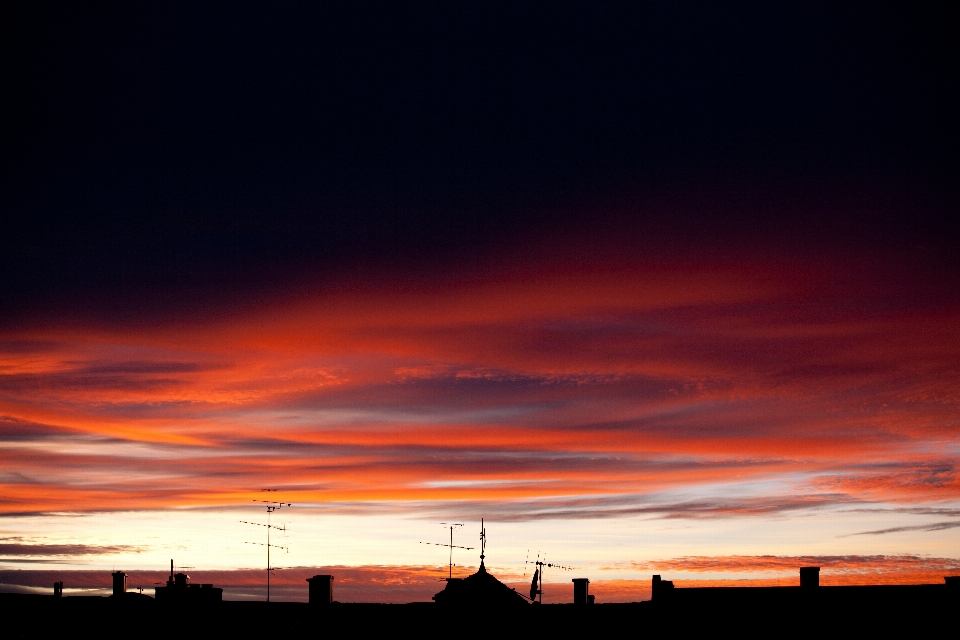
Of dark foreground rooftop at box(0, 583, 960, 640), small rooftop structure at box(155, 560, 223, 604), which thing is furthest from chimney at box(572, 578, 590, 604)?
small rooftop structure at box(155, 560, 223, 604)

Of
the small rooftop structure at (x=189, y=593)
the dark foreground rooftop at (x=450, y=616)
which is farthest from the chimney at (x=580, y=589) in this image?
the small rooftop structure at (x=189, y=593)

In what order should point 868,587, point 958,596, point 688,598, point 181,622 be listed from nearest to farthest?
point 958,596, point 868,587, point 688,598, point 181,622

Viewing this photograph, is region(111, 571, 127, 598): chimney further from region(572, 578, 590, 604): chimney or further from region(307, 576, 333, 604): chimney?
region(572, 578, 590, 604): chimney

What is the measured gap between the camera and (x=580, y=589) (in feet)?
204

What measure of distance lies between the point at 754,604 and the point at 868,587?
501 cm

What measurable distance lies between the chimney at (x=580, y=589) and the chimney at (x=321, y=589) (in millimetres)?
12714

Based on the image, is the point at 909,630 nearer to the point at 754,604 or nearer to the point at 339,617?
the point at 754,604

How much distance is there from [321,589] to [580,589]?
44.2 ft

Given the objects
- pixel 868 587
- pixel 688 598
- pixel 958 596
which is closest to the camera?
pixel 958 596

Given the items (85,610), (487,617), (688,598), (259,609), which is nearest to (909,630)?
(688,598)

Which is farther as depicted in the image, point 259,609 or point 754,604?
point 259,609

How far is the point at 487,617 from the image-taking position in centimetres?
6112

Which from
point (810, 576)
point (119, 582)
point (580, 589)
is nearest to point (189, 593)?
point (119, 582)

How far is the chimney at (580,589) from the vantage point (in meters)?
62.1
